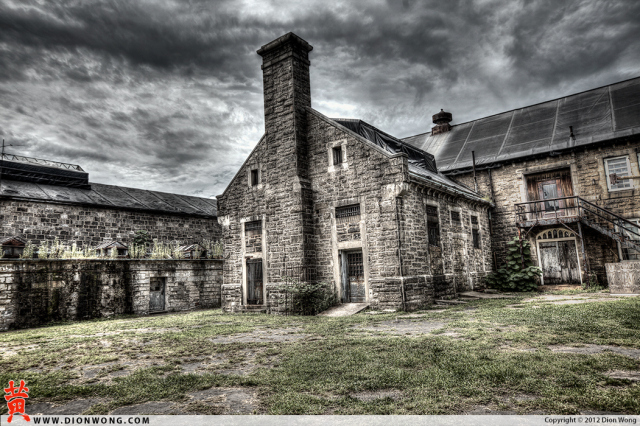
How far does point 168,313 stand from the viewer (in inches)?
647

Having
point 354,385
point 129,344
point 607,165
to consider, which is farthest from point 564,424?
point 607,165

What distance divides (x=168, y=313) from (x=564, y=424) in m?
16.0

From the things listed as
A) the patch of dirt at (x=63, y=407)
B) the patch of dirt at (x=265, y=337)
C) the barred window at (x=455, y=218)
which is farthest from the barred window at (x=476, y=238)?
the patch of dirt at (x=63, y=407)

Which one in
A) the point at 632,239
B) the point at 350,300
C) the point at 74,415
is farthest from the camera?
the point at 632,239

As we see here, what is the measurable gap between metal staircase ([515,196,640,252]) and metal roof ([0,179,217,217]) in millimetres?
18057

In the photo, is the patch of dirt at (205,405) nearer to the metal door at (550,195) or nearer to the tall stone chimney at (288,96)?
the tall stone chimney at (288,96)

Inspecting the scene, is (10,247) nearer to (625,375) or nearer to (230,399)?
(230,399)

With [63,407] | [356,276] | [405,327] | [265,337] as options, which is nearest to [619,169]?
[356,276]

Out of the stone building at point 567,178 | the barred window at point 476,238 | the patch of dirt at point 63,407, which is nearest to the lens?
the patch of dirt at point 63,407

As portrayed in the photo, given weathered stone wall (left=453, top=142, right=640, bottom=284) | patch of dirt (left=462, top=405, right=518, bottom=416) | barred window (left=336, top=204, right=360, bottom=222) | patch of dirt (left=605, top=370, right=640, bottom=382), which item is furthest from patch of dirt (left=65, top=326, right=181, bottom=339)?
weathered stone wall (left=453, top=142, right=640, bottom=284)

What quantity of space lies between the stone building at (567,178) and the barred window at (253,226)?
11.9 metres

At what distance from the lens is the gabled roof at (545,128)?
17.9m

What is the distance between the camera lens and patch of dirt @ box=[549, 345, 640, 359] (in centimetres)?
529

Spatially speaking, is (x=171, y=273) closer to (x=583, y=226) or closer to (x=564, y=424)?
(x=564, y=424)
